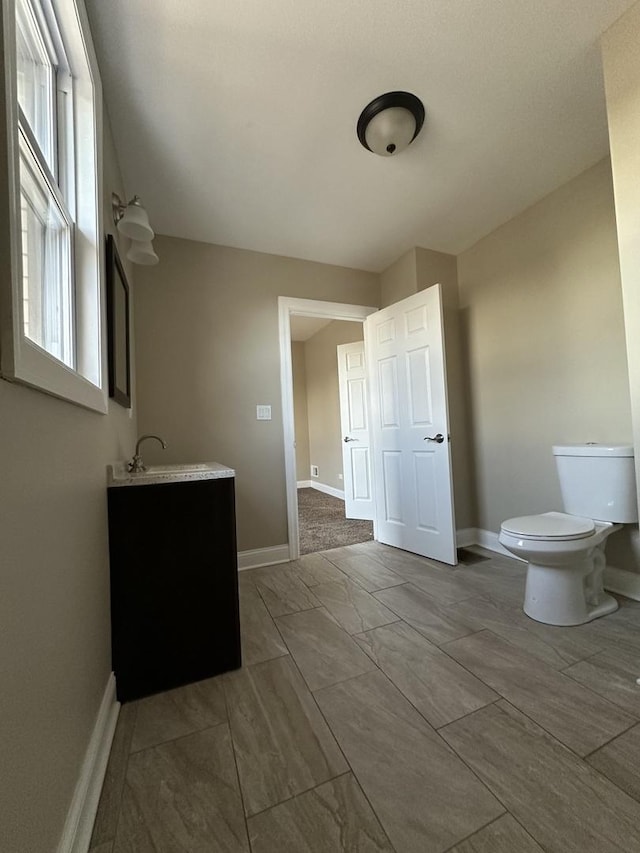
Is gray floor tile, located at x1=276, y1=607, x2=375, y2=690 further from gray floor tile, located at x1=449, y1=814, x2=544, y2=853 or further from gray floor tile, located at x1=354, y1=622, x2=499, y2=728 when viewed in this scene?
gray floor tile, located at x1=449, y1=814, x2=544, y2=853

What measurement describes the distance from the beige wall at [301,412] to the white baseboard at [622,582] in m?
4.41

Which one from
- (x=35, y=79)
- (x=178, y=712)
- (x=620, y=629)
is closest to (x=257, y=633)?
(x=178, y=712)

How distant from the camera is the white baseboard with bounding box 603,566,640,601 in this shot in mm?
1775

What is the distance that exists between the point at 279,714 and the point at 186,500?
2.70 feet

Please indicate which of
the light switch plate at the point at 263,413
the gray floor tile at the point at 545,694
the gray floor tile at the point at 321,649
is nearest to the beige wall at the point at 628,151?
the gray floor tile at the point at 545,694

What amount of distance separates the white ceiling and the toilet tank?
1647 mm

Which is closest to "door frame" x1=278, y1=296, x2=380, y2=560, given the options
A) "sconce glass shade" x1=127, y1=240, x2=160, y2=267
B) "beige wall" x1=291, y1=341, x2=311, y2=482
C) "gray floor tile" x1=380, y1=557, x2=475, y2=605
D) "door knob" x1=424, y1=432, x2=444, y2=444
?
"gray floor tile" x1=380, y1=557, x2=475, y2=605

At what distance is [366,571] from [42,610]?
6.42 ft

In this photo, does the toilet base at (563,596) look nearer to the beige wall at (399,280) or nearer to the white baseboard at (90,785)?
the white baseboard at (90,785)

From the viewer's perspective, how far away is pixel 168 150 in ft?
5.61

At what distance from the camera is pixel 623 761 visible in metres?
0.93

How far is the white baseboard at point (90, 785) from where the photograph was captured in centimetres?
72

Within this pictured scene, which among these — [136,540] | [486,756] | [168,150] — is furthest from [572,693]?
[168,150]

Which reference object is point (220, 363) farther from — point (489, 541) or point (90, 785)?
point (489, 541)
